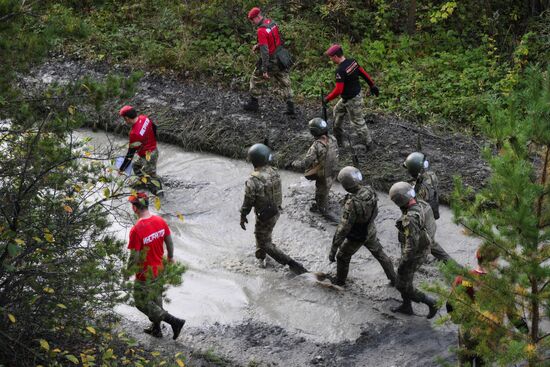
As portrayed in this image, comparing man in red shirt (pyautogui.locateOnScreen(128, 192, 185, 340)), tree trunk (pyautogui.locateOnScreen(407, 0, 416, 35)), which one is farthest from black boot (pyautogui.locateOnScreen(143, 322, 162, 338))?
tree trunk (pyautogui.locateOnScreen(407, 0, 416, 35))

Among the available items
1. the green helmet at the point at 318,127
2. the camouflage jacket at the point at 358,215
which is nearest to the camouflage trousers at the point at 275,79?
the green helmet at the point at 318,127

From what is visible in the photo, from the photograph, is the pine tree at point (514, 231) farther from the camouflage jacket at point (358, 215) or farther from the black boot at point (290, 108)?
the black boot at point (290, 108)

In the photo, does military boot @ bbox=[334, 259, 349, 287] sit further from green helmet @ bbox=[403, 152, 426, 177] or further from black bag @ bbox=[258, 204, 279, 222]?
green helmet @ bbox=[403, 152, 426, 177]

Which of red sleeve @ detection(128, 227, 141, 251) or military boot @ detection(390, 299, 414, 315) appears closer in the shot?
red sleeve @ detection(128, 227, 141, 251)

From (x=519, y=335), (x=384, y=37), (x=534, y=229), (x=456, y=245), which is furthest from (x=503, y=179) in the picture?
(x=384, y=37)

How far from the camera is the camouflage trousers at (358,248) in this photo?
10000 mm

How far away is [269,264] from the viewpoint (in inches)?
435

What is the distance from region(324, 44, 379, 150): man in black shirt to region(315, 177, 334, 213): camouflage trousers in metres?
1.83

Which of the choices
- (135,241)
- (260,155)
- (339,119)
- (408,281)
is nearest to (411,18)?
(339,119)

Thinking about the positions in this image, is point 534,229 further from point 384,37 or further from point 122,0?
point 122,0

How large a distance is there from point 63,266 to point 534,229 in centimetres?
423

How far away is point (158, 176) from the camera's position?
1327cm

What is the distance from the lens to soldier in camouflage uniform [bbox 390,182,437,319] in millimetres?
9297

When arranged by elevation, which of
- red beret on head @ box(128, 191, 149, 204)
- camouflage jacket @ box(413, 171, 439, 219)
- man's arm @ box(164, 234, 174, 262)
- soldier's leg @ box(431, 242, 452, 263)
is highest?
red beret on head @ box(128, 191, 149, 204)
